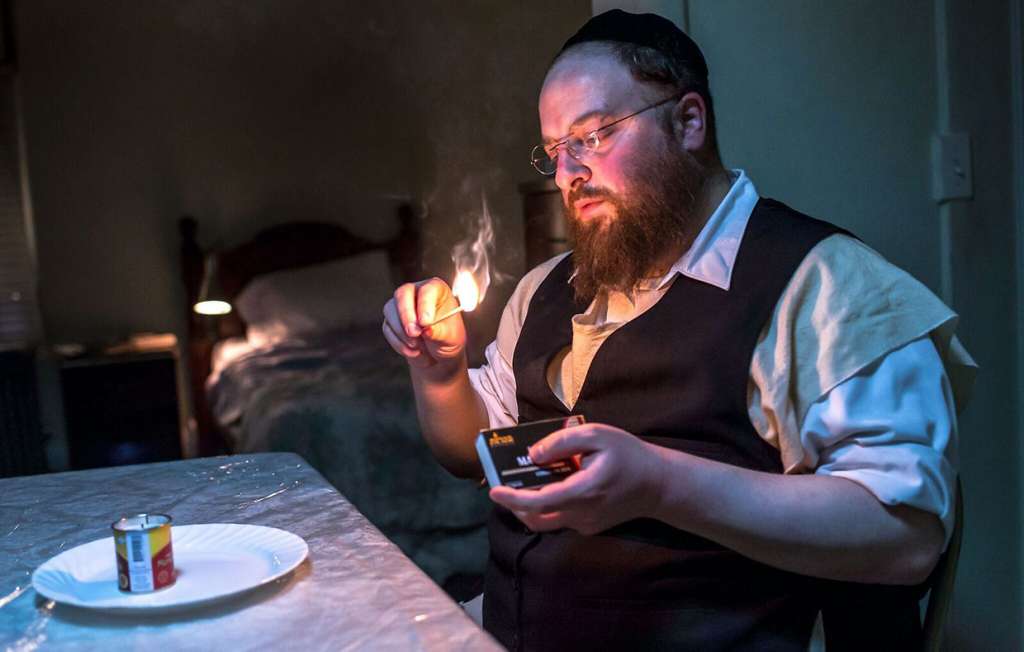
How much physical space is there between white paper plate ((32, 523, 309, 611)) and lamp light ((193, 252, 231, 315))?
3.93 m

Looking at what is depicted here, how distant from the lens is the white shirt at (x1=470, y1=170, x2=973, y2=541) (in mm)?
1223

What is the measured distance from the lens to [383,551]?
1.22 meters

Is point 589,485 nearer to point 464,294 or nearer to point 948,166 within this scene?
point 464,294

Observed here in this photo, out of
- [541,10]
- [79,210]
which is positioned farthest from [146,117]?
[541,10]

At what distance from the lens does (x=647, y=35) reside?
1536mm


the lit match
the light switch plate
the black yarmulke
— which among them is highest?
the black yarmulke

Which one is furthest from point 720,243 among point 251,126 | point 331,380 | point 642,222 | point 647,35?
point 251,126

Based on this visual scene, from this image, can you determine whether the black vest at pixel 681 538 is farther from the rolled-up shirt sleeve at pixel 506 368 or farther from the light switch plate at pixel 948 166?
the light switch plate at pixel 948 166

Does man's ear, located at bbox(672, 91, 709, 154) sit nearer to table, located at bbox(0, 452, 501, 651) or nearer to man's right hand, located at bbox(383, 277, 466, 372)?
man's right hand, located at bbox(383, 277, 466, 372)

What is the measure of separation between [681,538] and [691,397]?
0.64ft

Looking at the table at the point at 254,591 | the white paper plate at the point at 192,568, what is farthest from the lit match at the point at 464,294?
the white paper plate at the point at 192,568

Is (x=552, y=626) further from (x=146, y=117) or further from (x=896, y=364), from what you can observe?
(x=146, y=117)

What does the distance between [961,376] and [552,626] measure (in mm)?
699

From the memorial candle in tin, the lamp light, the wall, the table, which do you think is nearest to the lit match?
the table
